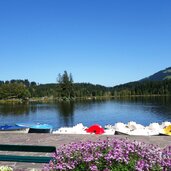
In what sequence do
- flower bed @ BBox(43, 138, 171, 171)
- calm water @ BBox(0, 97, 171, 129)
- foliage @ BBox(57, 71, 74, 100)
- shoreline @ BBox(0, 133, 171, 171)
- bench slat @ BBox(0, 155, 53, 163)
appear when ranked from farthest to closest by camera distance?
foliage @ BBox(57, 71, 74, 100) < calm water @ BBox(0, 97, 171, 129) < shoreline @ BBox(0, 133, 171, 171) < bench slat @ BBox(0, 155, 53, 163) < flower bed @ BBox(43, 138, 171, 171)

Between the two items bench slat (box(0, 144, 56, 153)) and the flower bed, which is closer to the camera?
the flower bed

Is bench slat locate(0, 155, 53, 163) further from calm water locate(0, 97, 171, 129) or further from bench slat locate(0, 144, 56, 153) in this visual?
calm water locate(0, 97, 171, 129)

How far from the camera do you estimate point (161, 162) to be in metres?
4.52

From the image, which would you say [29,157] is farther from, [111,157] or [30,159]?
[111,157]

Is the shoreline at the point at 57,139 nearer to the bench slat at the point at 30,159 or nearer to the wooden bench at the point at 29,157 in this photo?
the wooden bench at the point at 29,157

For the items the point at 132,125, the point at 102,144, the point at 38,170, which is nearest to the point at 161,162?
the point at 102,144

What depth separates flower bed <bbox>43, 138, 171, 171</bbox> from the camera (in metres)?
4.53

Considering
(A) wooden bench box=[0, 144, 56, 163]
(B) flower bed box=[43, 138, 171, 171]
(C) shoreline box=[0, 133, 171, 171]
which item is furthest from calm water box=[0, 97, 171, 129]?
(B) flower bed box=[43, 138, 171, 171]

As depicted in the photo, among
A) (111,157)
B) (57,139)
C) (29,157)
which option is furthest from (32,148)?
(57,139)

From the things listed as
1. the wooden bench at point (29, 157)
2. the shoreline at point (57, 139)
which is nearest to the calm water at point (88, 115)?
the shoreline at point (57, 139)

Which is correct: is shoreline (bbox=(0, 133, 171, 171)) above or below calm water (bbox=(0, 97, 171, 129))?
above

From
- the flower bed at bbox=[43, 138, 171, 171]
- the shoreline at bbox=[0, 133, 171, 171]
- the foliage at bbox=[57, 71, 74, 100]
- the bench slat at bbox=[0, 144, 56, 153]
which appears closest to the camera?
the flower bed at bbox=[43, 138, 171, 171]

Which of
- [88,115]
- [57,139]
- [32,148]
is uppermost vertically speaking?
[32,148]

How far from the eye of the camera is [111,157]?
15.1 feet
